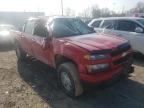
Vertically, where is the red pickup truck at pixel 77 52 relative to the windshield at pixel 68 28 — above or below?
below

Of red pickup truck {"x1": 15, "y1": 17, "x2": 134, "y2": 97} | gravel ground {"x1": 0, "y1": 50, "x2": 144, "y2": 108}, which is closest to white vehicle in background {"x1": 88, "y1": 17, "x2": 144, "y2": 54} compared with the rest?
gravel ground {"x1": 0, "y1": 50, "x2": 144, "y2": 108}

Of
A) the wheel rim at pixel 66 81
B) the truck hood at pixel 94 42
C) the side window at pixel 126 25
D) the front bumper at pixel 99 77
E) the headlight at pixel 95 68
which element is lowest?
the wheel rim at pixel 66 81

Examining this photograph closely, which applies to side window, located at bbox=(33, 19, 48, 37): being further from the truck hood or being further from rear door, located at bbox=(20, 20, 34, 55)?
the truck hood

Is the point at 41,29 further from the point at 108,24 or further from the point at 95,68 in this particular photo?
the point at 108,24

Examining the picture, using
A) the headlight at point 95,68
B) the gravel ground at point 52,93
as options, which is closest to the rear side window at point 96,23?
the gravel ground at point 52,93

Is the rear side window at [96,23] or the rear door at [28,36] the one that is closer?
the rear door at [28,36]

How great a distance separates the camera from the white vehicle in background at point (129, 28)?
313 inches

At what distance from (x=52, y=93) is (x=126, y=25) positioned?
4.69 metres

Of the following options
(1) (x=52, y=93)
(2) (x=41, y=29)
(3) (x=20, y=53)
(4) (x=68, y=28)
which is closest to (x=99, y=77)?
(1) (x=52, y=93)

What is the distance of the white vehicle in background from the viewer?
26.1 ft

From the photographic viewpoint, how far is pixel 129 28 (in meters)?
8.48

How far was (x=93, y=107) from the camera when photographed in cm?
456

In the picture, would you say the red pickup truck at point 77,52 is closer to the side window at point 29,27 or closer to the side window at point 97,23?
the side window at point 29,27

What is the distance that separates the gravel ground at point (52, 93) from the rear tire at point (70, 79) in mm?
207
